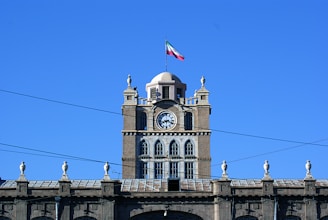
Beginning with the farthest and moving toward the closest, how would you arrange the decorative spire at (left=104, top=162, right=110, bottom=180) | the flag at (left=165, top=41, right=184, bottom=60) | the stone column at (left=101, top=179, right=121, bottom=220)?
the flag at (left=165, top=41, right=184, bottom=60), the decorative spire at (left=104, top=162, right=110, bottom=180), the stone column at (left=101, top=179, right=121, bottom=220)

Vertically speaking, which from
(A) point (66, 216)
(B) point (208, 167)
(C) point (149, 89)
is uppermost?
(C) point (149, 89)

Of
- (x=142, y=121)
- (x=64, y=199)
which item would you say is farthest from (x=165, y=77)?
(x=64, y=199)

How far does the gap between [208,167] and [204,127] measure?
241 inches

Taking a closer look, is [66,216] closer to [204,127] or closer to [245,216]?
[245,216]

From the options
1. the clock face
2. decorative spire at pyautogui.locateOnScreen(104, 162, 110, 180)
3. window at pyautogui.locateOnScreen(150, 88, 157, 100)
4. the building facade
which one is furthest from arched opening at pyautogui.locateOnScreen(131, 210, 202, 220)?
Answer: window at pyautogui.locateOnScreen(150, 88, 157, 100)

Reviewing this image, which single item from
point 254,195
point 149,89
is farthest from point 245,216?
point 149,89

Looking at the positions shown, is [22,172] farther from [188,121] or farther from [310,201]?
[188,121]

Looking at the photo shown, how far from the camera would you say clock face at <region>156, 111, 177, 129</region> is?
147250 millimetres

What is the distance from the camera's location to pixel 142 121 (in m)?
148

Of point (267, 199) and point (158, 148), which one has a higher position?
point (158, 148)

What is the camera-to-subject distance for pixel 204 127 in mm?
147000

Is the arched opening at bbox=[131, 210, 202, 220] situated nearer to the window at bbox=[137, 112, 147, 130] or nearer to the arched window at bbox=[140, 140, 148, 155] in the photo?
the arched window at bbox=[140, 140, 148, 155]

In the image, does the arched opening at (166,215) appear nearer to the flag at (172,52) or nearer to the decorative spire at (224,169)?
the decorative spire at (224,169)

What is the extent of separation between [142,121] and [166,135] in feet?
13.9
